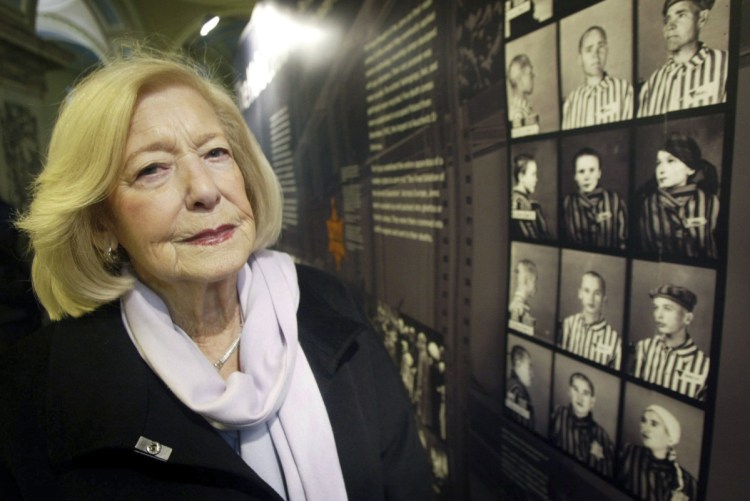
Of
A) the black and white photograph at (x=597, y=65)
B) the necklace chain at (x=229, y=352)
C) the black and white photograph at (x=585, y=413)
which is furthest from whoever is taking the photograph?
the necklace chain at (x=229, y=352)

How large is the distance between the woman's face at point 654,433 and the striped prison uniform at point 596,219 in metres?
0.29

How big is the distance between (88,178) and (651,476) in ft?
3.84

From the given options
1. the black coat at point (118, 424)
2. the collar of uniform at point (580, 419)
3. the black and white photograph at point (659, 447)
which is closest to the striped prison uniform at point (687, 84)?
the black and white photograph at point (659, 447)

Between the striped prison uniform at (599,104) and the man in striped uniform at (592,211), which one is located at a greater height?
the striped prison uniform at (599,104)

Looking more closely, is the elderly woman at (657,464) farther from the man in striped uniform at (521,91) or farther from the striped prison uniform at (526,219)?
the man in striped uniform at (521,91)

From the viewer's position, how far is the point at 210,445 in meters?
0.85

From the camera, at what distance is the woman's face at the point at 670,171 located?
2.15 feet

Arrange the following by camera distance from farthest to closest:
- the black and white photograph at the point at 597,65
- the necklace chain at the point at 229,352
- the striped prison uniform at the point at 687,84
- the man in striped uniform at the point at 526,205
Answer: the necklace chain at the point at 229,352 → the man in striped uniform at the point at 526,205 → the black and white photograph at the point at 597,65 → the striped prison uniform at the point at 687,84

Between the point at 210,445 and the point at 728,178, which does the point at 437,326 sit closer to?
the point at 210,445

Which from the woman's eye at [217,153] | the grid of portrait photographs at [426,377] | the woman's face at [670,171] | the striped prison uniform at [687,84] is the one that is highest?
the striped prison uniform at [687,84]

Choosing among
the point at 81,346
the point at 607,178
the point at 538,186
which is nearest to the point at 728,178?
the point at 607,178

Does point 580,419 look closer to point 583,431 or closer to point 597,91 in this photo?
point 583,431

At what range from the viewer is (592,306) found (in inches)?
32.6

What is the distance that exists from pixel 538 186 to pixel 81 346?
1.00 m
